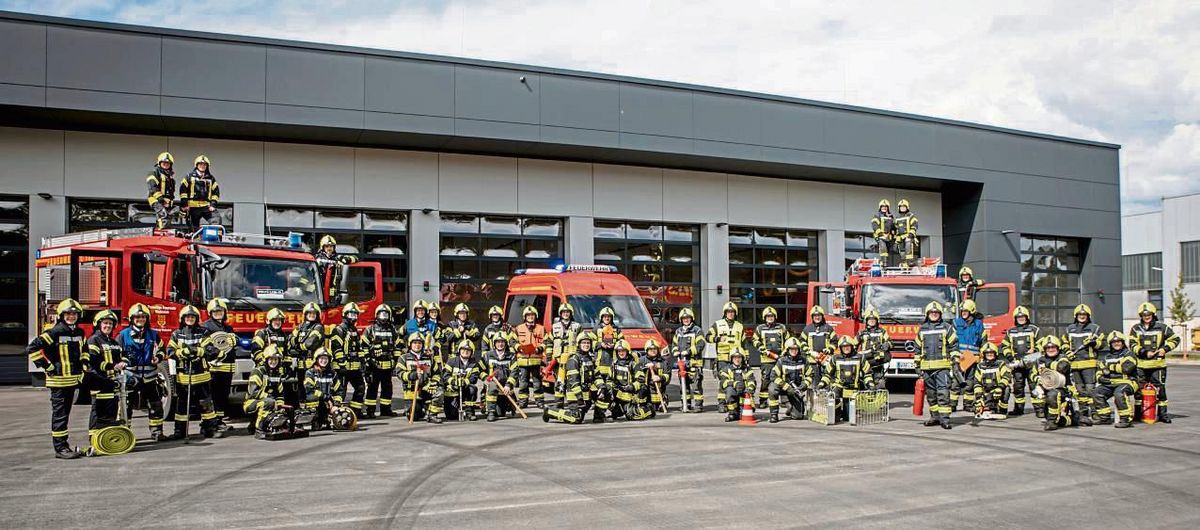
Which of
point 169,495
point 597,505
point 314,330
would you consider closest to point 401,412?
point 314,330

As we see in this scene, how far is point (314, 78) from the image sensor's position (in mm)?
20000

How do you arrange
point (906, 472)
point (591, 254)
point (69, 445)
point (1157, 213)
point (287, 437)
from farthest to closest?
1. point (1157, 213)
2. point (591, 254)
3. point (287, 437)
4. point (69, 445)
5. point (906, 472)

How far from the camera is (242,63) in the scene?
19469 millimetres

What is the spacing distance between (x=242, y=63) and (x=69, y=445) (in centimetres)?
1129

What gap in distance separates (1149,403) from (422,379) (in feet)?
33.7

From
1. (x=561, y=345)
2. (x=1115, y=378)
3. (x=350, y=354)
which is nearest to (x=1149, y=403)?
(x=1115, y=378)

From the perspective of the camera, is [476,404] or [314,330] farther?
[476,404]

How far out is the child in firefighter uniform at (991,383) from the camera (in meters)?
13.2

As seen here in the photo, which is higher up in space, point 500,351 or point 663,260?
point 663,260

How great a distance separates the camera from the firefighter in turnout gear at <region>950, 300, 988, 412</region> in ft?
43.1

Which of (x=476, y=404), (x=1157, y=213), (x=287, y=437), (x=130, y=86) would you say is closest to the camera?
(x=287, y=437)

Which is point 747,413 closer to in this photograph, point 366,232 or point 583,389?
point 583,389

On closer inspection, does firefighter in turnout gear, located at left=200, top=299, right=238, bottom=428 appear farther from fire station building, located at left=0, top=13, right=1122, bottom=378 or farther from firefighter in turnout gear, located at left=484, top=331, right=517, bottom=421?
fire station building, located at left=0, top=13, right=1122, bottom=378

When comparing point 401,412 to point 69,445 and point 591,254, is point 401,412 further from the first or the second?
point 591,254
